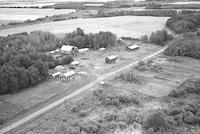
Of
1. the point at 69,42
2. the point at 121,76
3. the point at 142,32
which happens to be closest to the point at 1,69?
the point at 121,76

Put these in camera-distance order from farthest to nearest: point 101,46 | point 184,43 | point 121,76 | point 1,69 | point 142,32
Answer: point 142,32, point 101,46, point 184,43, point 121,76, point 1,69

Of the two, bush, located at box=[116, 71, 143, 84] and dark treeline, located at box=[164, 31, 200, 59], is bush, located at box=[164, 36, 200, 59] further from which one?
bush, located at box=[116, 71, 143, 84]

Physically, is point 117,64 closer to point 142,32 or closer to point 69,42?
point 69,42

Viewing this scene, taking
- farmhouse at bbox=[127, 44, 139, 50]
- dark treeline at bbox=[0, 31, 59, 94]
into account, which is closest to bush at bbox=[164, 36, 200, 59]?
farmhouse at bbox=[127, 44, 139, 50]

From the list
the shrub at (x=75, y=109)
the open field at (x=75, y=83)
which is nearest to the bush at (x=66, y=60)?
the open field at (x=75, y=83)

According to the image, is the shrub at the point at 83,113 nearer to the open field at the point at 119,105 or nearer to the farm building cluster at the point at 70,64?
the open field at the point at 119,105

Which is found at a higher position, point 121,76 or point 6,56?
point 6,56
